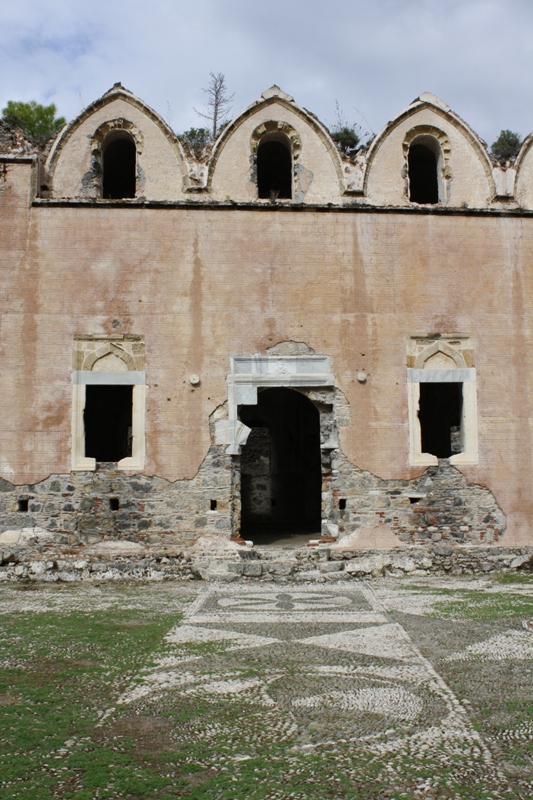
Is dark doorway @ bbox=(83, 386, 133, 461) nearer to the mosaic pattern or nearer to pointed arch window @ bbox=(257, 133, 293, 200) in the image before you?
pointed arch window @ bbox=(257, 133, 293, 200)

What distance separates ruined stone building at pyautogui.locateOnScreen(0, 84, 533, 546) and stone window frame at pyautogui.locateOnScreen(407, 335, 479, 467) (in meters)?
0.03

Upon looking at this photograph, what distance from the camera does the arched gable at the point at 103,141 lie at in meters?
11.4

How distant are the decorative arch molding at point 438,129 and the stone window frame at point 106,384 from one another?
16.8 ft

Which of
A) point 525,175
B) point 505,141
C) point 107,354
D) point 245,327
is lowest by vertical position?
point 107,354

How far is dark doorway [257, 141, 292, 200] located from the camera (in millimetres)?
12664

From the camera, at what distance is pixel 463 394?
36.5ft

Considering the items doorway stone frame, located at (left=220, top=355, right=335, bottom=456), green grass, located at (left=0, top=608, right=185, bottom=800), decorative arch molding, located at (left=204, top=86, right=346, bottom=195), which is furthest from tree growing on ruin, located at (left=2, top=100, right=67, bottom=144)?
green grass, located at (left=0, top=608, right=185, bottom=800)

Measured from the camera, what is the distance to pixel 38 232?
10938mm

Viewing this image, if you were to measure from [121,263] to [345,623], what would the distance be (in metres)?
6.77

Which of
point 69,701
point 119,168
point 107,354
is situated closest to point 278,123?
point 119,168

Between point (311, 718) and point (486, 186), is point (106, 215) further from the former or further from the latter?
point (311, 718)

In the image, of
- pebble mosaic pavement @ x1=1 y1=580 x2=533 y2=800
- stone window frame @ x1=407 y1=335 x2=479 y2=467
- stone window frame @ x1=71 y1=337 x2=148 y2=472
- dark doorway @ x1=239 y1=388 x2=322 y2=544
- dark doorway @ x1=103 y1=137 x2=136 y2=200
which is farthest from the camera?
dark doorway @ x1=239 y1=388 x2=322 y2=544

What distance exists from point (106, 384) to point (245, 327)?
226 centimetres

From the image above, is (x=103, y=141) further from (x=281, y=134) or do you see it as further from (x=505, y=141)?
(x=505, y=141)
